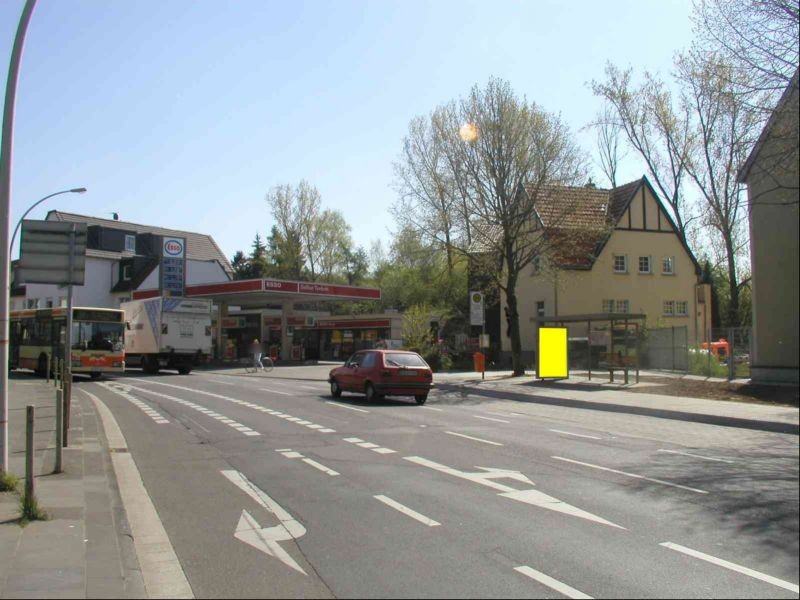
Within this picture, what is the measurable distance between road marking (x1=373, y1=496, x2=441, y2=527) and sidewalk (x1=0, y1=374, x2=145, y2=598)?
2.55 m

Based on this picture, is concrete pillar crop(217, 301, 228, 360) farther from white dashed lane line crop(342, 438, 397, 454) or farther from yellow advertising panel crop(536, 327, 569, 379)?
white dashed lane line crop(342, 438, 397, 454)

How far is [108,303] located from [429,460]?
191 feet

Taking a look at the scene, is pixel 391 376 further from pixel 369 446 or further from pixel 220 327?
pixel 220 327

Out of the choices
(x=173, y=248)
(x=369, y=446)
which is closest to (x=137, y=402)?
(x=369, y=446)

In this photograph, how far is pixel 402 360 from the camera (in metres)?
19.9

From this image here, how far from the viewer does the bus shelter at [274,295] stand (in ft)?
143

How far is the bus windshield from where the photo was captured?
28948 mm

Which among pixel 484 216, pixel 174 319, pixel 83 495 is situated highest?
pixel 484 216

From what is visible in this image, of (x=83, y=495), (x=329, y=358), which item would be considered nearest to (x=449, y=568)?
(x=83, y=495)

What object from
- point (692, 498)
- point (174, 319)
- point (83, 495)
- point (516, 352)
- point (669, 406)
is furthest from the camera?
point (174, 319)

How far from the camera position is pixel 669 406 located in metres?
14.8

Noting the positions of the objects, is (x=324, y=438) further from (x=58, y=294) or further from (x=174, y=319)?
(x=58, y=294)

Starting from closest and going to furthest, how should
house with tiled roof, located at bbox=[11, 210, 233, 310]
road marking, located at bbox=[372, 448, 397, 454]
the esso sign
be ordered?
road marking, located at bbox=[372, 448, 397, 454] → the esso sign → house with tiled roof, located at bbox=[11, 210, 233, 310]

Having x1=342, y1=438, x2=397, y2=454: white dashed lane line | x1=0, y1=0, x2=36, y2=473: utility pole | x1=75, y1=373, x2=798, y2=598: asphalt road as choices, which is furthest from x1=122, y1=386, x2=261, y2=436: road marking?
x1=0, y1=0, x2=36, y2=473: utility pole
